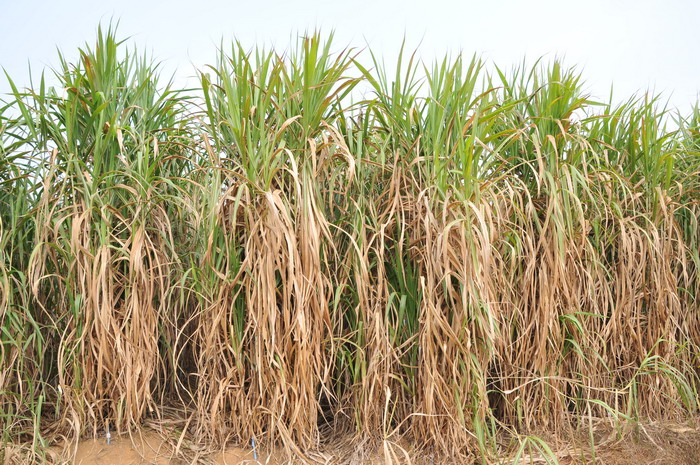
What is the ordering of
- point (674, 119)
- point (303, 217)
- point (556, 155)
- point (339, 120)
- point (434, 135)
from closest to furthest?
point (303, 217) → point (434, 135) → point (339, 120) → point (556, 155) → point (674, 119)

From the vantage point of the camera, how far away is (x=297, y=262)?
2133mm

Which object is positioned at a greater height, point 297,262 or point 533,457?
point 297,262

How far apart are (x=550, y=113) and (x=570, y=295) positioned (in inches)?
32.3

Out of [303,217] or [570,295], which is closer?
[303,217]

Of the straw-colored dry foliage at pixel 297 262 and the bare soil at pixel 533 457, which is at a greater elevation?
the straw-colored dry foliage at pixel 297 262

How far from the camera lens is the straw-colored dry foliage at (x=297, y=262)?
2191 millimetres

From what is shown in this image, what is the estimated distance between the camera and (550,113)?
8.88ft

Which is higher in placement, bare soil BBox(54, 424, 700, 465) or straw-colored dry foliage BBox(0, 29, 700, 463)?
straw-colored dry foliage BBox(0, 29, 700, 463)

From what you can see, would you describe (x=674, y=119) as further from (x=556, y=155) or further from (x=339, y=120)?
(x=339, y=120)

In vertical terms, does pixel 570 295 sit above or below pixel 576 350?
above

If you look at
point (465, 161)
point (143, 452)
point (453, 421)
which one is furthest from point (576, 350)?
point (143, 452)

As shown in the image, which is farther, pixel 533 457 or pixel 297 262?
pixel 533 457

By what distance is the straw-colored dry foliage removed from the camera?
2.19 metres

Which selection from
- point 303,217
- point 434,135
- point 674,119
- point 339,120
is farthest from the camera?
point 674,119
